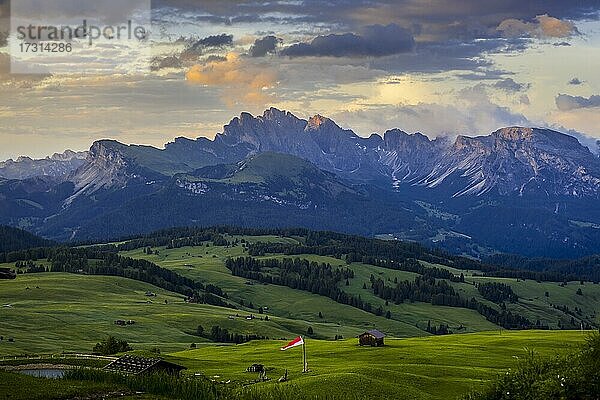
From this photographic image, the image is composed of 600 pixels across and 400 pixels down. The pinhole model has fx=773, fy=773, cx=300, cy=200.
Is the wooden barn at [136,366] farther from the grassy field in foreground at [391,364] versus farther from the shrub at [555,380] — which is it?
the shrub at [555,380]

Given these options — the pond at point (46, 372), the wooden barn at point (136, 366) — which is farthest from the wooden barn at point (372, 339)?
the pond at point (46, 372)

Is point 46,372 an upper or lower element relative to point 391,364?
upper

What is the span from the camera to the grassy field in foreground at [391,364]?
352 feet

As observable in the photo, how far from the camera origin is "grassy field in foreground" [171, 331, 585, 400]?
10719 cm

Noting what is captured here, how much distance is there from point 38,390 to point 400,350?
8556 centimetres

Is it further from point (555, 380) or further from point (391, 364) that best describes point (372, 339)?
point (555, 380)

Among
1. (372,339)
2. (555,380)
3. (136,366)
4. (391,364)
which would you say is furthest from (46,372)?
(372,339)

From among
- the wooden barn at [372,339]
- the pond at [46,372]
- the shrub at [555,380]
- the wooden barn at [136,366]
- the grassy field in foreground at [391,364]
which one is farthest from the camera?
the wooden barn at [372,339]

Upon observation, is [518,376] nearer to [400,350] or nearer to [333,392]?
[333,392]

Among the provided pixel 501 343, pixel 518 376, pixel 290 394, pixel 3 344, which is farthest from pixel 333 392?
pixel 3 344

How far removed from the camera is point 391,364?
131m

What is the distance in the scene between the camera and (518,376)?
76.7m

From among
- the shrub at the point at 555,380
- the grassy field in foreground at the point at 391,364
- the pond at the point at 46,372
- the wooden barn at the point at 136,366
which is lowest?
the grassy field in foreground at the point at 391,364

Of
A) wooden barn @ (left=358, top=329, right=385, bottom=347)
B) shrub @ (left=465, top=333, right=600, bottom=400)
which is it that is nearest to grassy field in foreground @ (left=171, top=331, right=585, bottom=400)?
wooden barn @ (left=358, top=329, right=385, bottom=347)
